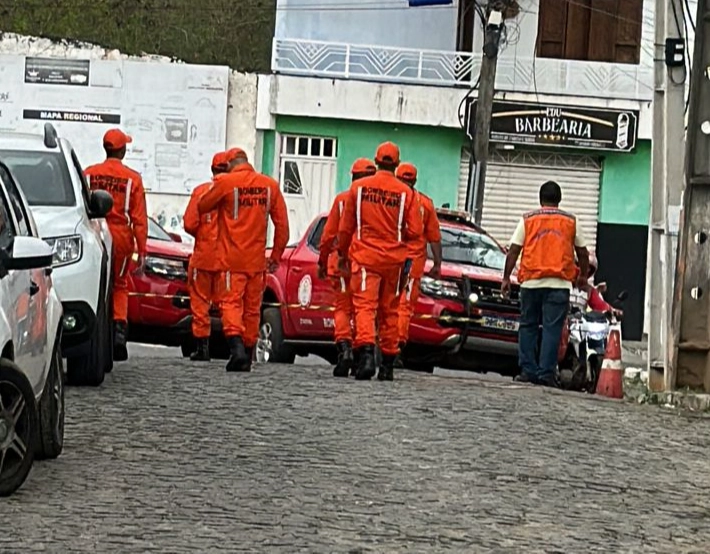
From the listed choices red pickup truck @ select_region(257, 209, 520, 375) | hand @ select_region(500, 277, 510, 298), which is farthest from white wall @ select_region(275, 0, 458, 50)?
hand @ select_region(500, 277, 510, 298)

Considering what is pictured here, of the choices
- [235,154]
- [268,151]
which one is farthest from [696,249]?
[268,151]

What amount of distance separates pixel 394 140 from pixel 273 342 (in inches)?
662

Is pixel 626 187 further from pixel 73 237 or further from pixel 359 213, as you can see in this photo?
pixel 73 237

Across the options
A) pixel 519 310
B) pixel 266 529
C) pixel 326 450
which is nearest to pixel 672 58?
pixel 519 310

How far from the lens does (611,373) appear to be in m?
15.7

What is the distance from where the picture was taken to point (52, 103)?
3284cm

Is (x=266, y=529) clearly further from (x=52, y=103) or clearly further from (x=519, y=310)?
(x=52, y=103)

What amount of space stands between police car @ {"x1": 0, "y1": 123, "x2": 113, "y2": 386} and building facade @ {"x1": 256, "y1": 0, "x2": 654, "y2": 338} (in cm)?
2000

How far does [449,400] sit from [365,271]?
Answer: 1668mm

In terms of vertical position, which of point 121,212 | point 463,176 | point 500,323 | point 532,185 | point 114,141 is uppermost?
point 463,176

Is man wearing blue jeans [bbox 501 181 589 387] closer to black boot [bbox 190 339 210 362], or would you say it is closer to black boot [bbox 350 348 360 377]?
black boot [bbox 350 348 360 377]

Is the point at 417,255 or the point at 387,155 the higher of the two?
the point at 387,155

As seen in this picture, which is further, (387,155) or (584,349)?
(584,349)

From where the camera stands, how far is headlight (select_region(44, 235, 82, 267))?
11701 mm
